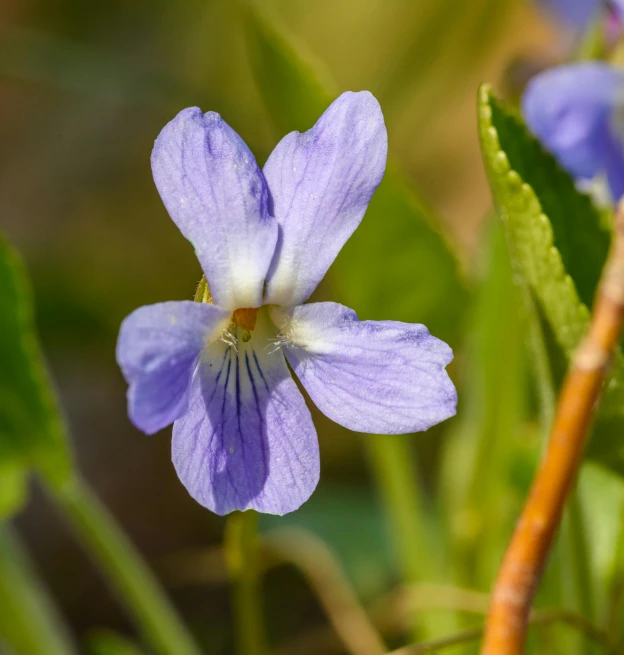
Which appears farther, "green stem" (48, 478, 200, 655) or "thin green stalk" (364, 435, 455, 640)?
"thin green stalk" (364, 435, 455, 640)

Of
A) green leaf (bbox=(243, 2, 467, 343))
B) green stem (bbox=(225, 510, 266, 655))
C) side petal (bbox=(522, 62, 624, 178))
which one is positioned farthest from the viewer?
green leaf (bbox=(243, 2, 467, 343))

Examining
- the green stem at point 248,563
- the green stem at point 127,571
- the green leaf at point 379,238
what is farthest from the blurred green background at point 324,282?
the green stem at point 127,571

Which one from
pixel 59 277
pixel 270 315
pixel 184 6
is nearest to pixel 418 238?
pixel 270 315

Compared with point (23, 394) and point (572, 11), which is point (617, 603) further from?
point (572, 11)

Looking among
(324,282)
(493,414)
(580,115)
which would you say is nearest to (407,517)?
(493,414)

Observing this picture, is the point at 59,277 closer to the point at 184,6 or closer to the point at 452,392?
the point at 184,6

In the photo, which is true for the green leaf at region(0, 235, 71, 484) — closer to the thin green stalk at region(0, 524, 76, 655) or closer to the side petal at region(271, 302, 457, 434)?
the thin green stalk at region(0, 524, 76, 655)

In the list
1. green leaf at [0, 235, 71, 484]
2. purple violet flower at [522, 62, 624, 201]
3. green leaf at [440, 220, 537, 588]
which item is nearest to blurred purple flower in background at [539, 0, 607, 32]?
green leaf at [440, 220, 537, 588]
